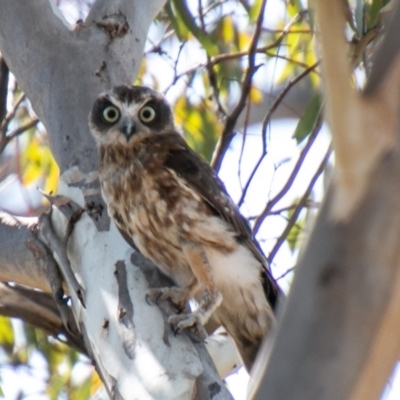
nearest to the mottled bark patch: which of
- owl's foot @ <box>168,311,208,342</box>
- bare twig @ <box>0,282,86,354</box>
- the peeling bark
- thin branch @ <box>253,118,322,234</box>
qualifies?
the peeling bark

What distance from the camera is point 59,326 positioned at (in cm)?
315

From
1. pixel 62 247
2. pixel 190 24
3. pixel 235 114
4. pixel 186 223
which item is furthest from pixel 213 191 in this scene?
pixel 190 24

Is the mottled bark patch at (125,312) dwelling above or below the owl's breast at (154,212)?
below

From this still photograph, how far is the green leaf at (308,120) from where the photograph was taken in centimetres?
380

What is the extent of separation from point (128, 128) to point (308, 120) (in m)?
0.83

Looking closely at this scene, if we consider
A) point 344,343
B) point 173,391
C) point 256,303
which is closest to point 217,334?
point 256,303

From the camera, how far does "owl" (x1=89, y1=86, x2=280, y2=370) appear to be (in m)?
3.09

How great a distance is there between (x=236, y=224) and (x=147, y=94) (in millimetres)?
714

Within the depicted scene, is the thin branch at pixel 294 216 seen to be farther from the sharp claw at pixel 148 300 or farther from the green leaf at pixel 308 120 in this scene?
the sharp claw at pixel 148 300

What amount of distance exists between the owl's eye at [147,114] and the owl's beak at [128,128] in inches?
2.9

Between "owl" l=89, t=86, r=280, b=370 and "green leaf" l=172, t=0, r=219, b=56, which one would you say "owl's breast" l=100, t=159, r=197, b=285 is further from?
"green leaf" l=172, t=0, r=219, b=56

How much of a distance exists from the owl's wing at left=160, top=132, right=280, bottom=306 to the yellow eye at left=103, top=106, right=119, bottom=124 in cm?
23

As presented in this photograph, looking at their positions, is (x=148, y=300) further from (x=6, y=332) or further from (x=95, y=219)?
(x=6, y=332)

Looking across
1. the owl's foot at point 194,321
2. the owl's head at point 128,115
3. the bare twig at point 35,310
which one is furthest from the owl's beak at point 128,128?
the owl's foot at point 194,321
